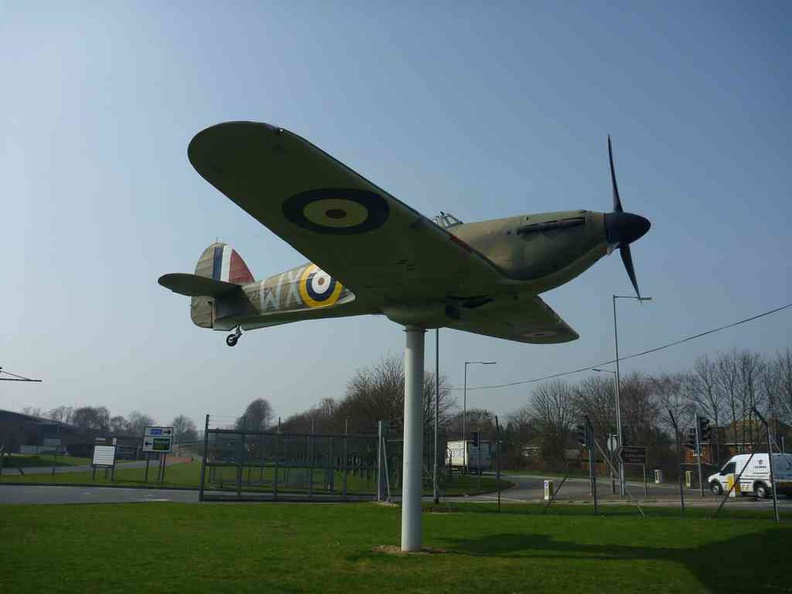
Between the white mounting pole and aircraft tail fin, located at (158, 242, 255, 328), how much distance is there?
5.44 meters

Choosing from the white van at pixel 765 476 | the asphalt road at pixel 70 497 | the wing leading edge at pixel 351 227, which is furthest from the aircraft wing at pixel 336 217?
the white van at pixel 765 476

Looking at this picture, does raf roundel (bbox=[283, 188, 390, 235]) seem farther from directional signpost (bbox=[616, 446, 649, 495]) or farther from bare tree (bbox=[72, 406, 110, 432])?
bare tree (bbox=[72, 406, 110, 432])

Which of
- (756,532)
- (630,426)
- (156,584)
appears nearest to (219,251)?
(156,584)

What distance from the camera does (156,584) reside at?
7910mm

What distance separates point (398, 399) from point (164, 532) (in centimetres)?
3500

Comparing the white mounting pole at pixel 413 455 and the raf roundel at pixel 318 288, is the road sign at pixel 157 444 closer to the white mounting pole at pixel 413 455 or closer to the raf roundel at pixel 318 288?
the raf roundel at pixel 318 288

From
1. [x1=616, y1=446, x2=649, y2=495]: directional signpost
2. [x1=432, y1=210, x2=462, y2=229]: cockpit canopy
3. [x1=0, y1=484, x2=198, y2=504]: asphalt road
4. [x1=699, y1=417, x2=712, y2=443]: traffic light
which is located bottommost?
[x1=0, y1=484, x2=198, y2=504]: asphalt road

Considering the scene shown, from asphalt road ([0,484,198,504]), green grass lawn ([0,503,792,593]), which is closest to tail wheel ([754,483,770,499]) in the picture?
green grass lawn ([0,503,792,593])

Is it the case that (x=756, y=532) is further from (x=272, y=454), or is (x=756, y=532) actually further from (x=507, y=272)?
(x=272, y=454)

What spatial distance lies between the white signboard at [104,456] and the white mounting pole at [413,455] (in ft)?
96.2

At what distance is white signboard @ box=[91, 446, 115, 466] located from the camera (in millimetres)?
35500

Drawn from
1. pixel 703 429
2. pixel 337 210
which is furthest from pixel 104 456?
pixel 337 210

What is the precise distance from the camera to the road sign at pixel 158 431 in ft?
118

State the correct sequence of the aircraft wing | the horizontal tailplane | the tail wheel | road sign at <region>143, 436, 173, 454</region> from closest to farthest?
the aircraft wing, the horizontal tailplane, the tail wheel, road sign at <region>143, 436, 173, 454</region>
